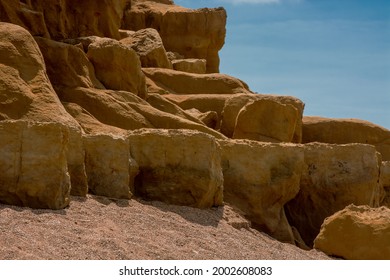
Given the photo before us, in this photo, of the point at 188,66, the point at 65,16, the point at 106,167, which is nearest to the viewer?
the point at 106,167

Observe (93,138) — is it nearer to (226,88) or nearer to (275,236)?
(275,236)

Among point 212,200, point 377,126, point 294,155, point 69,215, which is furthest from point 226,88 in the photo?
point 69,215

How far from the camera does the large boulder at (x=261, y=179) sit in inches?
425

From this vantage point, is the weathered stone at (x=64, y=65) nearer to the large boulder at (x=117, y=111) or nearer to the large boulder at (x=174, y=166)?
the large boulder at (x=117, y=111)

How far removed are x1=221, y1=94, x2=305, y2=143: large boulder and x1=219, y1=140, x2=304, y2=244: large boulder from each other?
343 cm

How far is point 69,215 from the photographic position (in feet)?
24.6

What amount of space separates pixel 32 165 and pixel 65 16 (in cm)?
1094

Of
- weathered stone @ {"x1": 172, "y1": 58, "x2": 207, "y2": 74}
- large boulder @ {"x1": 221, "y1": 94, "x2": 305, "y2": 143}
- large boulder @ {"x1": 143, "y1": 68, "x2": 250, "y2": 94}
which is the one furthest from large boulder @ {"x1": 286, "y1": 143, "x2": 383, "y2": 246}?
weathered stone @ {"x1": 172, "y1": 58, "x2": 207, "y2": 74}

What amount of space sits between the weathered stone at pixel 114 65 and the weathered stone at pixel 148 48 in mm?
4536

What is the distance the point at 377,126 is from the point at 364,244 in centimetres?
902

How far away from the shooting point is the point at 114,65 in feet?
48.1

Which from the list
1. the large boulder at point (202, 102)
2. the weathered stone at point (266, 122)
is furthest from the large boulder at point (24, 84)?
the large boulder at point (202, 102)

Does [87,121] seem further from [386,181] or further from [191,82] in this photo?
[386,181]

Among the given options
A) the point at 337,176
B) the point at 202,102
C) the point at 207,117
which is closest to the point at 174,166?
the point at 337,176
